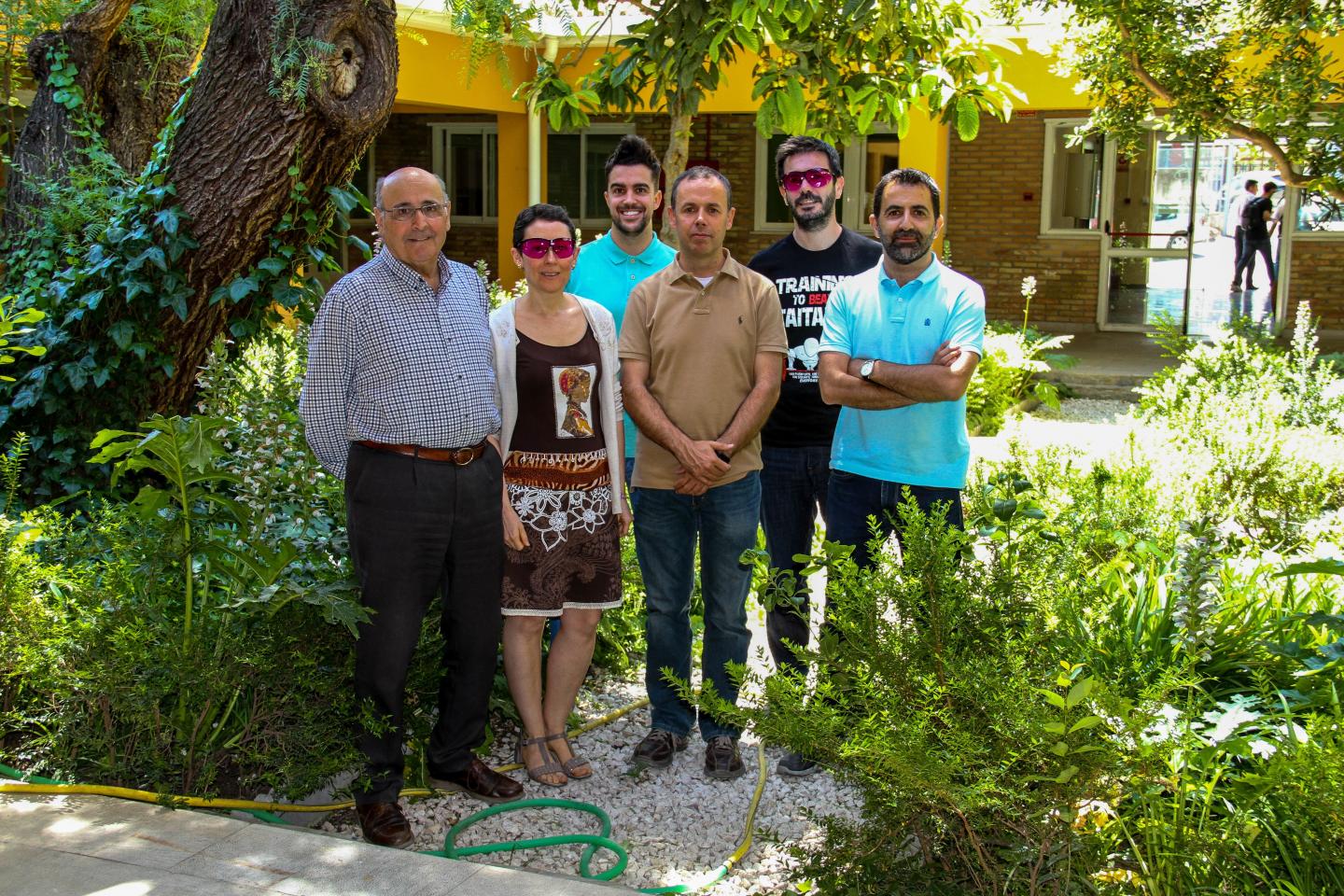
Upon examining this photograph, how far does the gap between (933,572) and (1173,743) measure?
0.67 meters

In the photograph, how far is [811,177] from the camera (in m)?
4.65

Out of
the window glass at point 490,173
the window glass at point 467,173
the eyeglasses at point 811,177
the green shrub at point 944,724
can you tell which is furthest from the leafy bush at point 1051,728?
the window glass at point 467,173

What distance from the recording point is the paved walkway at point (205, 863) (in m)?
3.18

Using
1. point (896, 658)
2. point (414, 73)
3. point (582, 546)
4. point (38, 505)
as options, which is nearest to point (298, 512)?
point (582, 546)

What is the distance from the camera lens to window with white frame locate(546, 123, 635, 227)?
20391mm

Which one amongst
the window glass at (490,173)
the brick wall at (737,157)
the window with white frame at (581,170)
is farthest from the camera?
the window glass at (490,173)

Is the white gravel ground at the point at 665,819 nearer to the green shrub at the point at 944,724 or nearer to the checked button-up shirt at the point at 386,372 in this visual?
the green shrub at the point at 944,724

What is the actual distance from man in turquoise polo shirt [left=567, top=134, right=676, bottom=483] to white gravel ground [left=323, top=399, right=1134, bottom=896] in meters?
1.10

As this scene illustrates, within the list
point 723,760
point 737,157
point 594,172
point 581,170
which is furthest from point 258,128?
point 594,172

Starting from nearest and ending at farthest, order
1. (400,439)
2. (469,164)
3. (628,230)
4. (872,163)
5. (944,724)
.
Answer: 1. (944,724)
2. (400,439)
3. (628,230)
4. (872,163)
5. (469,164)

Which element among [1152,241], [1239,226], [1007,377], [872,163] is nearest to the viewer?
[1007,377]

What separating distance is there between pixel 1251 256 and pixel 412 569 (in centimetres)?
1670

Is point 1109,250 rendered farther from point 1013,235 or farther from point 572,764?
point 572,764

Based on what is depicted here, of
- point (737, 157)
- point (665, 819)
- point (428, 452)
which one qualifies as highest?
point (737, 157)
